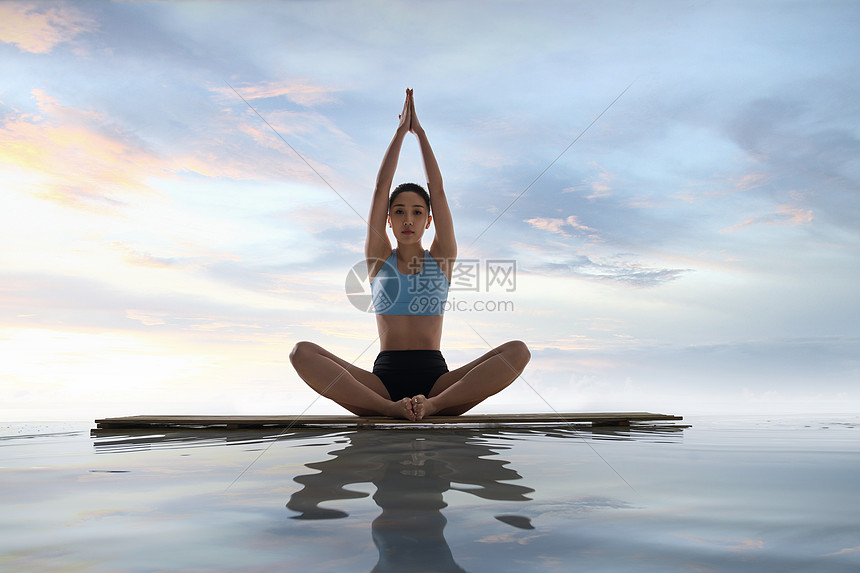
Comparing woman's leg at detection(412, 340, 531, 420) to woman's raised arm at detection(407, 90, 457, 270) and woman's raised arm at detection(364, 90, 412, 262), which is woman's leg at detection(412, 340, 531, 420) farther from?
woman's raised arm at detection(364, 90, 412, 262)

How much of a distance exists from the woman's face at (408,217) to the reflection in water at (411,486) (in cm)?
170

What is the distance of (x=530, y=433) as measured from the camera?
2.80 meters

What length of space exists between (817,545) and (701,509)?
0.24m

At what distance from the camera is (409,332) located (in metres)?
3.54

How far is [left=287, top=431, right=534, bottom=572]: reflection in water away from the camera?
0.85m

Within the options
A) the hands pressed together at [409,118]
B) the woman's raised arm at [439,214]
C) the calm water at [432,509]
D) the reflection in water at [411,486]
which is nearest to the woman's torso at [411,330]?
the woman's raised arm at [439,214]

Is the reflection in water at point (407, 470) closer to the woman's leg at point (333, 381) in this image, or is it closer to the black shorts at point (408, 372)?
the woman's leg at point (333, 381)

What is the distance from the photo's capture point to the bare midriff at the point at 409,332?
3.54 m

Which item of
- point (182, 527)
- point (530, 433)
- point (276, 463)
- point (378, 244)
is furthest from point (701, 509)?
point (378, 244)

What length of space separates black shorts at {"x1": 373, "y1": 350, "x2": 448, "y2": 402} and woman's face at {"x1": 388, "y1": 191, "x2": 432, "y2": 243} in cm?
74

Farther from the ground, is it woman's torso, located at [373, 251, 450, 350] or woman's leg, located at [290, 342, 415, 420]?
woman's torso, located at [373, 251, 450, 350]

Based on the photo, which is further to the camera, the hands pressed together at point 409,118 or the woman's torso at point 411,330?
the hands pressed together at point 409,118

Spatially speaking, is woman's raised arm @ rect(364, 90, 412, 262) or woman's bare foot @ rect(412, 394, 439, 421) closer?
woman's bare foot @ rect(412, 394, 439, 421)

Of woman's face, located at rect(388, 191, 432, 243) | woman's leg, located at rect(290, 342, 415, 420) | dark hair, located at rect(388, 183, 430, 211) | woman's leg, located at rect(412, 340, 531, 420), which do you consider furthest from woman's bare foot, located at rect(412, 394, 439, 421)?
dark hair, located at rect(388, 183, 430, 211)
